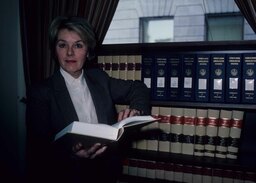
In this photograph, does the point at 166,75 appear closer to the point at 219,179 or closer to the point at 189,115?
the point at 189,115

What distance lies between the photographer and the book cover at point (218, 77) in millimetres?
1590

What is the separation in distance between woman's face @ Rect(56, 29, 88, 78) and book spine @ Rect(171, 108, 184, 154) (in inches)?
25.0

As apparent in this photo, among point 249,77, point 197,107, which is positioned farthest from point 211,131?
point 249,77

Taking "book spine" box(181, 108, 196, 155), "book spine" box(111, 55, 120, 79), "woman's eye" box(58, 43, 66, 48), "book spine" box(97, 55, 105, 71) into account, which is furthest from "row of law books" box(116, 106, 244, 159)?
"woman's eye" box(58, 43, 66, 48)

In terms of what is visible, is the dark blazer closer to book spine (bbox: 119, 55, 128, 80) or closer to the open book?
book spine (bbox: 119, 55, 128, 80)

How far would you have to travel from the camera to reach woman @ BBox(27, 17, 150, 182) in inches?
56.9

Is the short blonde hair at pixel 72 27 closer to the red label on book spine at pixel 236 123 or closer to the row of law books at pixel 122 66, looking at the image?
the row of law books at pixel 122 66

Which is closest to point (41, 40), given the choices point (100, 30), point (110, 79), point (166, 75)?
point (100, 30)

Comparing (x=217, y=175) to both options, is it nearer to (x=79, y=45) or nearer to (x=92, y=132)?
(x=92, y=132)

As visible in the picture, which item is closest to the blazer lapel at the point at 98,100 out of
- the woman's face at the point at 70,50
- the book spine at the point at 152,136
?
the woman's face at the point at 70,50

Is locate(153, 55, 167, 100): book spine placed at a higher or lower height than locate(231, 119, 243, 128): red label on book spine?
higher

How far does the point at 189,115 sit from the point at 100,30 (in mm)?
814

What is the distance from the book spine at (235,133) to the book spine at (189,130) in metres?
0.21

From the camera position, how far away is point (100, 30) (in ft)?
6.34
